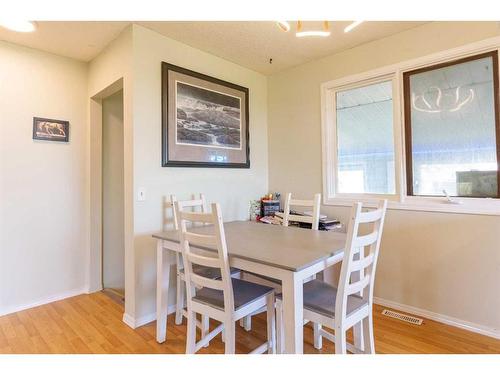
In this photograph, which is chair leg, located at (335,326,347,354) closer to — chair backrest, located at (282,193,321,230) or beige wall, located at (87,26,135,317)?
chair backrest, located at (282,193,321,230)

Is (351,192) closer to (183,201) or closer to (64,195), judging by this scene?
(183,201)

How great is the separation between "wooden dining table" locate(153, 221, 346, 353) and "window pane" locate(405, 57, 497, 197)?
1.11 metres

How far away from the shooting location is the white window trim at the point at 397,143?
81.5 inches

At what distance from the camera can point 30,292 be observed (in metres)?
2.57

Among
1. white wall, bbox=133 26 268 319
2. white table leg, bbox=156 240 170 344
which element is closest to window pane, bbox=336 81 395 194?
white wall, bbox=133 26 268 319

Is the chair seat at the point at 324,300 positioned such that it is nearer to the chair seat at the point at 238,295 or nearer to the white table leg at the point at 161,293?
the chair seat at the point at 238,295

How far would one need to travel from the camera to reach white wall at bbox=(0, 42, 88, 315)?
8.04 ft

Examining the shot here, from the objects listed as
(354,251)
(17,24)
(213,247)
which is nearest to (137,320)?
(213,247)

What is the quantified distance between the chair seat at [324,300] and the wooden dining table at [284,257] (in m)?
0.17

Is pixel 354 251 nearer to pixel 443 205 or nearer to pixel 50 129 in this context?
pixel 443 205

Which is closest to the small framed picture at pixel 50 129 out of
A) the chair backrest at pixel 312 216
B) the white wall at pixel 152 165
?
the white wall at pixel 152 165

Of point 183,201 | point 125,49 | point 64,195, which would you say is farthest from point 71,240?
point 125,49

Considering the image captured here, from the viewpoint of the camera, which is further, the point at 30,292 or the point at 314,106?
the point at 314,106
